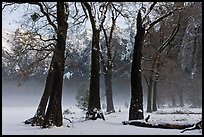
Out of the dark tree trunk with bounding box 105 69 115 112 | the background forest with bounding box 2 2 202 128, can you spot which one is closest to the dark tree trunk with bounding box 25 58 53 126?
the background forest with bounding box 2 2 202 128

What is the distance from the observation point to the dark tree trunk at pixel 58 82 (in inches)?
715

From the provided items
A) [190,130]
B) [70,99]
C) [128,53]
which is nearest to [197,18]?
[190,130]

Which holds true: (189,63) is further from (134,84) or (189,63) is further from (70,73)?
(70,73)

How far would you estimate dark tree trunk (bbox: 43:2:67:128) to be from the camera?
18172 millimetres

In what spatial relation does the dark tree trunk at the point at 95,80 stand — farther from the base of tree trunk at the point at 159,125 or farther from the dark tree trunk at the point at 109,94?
the dark tree trunk at the point at 109,94

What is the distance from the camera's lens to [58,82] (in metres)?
18.6

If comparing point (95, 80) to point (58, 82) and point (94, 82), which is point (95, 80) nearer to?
point (94, 82)

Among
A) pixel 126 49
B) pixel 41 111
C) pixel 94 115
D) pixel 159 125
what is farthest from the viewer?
pixel 126 49

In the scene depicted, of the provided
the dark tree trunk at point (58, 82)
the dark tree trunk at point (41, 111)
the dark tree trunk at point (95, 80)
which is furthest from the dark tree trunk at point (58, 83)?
the dark tree trunk at point (95, 80)

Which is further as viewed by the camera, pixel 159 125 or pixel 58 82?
pixel 58 82

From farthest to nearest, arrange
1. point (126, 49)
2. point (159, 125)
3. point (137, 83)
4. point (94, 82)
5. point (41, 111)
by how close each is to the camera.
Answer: point (126, 49) < point (94, 82) < point (41, 111) < point (137, 83) < point (159, 125)

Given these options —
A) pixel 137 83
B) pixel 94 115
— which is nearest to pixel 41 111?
pixel 94 115

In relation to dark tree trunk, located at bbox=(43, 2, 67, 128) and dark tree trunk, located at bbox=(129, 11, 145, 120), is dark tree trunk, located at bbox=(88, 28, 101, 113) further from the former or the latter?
dark tree trunk, located at bbox=(43, 2, 67, 128)

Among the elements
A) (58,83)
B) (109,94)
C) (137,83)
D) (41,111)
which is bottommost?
(41,111)
